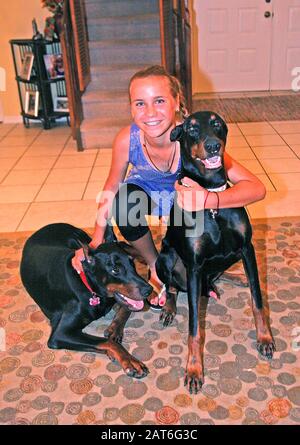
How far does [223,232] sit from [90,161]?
8.48 feet

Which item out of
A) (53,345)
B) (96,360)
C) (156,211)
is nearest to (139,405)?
(96,360)

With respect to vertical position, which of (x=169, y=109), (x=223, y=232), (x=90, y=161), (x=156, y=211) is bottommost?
(x=90, y=161)

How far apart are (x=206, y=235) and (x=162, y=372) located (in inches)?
21.2

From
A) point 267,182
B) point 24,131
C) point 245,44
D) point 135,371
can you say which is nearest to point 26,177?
point 24,131

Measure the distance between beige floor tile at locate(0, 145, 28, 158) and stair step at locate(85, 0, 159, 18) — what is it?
68.3 inches

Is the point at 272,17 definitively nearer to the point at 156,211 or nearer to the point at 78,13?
the point at 78,13

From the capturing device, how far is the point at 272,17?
6059 mm

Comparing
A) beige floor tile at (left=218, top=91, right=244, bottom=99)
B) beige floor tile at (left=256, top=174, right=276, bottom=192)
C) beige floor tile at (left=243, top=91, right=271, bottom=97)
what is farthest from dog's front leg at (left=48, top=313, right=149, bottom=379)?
beige floor tile at (left=243, top=91, right=271, bottom=97)

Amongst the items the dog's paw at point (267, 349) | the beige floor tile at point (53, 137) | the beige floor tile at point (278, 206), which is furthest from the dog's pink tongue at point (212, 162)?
the beige floor tile at point (53, 137)

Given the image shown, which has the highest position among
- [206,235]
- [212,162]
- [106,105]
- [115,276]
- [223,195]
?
[212,162]

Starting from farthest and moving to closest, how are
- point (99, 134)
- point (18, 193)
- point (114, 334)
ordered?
A: point (99, 134), point (18, 193), point (114, 334)

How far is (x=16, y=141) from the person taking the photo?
4820mm

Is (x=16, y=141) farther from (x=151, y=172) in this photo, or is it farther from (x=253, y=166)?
(x=151, y=172)

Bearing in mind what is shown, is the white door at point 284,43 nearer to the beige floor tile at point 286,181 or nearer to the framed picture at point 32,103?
the framed picture at point 32,103
